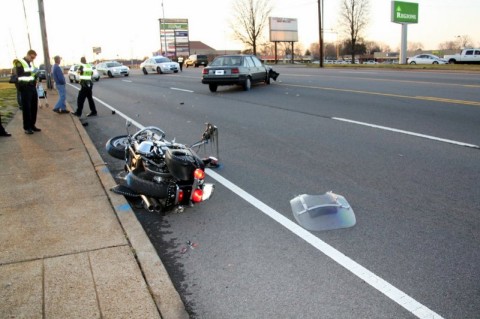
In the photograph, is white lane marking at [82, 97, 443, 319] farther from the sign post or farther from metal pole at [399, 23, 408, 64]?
the sign post

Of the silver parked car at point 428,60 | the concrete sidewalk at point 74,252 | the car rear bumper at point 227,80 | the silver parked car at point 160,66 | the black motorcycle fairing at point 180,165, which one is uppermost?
the silver parked car at point 160,66

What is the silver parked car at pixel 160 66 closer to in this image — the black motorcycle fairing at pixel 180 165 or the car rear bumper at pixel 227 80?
the car rear bumper at pixel 227 80

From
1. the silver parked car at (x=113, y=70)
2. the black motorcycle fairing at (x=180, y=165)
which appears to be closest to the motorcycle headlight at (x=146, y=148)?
the black motorcycle fairing at (x=180, y=165)

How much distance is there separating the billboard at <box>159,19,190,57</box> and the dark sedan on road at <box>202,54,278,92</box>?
212 ft

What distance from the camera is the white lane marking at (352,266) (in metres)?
3.10

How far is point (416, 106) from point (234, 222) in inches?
355

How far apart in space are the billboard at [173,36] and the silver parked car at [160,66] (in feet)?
133

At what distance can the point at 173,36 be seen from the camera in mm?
82875

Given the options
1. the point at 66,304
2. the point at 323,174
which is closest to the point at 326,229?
the point at 323,174

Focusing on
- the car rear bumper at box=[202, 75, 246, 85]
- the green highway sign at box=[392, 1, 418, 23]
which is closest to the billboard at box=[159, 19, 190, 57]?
the green highway sign at box=[392, 1, 418, 23]

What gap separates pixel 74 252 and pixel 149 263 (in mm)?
753

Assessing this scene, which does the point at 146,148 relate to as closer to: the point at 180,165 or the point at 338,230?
the point at 180,165

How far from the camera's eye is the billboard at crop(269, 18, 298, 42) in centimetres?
6869

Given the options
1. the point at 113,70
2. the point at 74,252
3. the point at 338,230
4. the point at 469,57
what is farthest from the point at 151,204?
the point at 469,57
